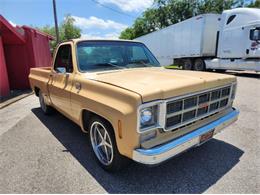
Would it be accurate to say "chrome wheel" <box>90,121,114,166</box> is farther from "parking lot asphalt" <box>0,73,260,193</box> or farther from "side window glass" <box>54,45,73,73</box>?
"side window glass" <box>54,45,73,73</box>

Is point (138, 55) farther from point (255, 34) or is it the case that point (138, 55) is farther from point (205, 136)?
point (255, 34)

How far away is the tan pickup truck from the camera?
2303 millimetres

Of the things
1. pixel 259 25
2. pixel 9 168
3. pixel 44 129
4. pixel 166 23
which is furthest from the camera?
pixel 166 23

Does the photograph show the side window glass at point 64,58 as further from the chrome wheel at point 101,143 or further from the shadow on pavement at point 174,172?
the shadow on pavement at point 174,172

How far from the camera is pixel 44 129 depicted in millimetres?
4871

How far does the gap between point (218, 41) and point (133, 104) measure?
14010mm

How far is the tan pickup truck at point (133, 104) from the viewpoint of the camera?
7.55 feet

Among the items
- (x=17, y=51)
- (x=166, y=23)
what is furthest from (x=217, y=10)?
(x=17, y=51)

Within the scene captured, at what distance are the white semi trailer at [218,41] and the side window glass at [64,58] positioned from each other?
1154 centimetres

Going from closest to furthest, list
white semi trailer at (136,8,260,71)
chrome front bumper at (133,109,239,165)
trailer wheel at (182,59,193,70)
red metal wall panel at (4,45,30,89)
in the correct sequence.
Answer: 1. chrome front bumper at (133,109,239,165)
2. red metal wall panel at (4,45,30,89)
3. white semi trailer at (136,8,260,71)
4. trailer wheel at (182,59,193,70)

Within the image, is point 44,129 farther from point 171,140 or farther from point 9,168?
point 171,140

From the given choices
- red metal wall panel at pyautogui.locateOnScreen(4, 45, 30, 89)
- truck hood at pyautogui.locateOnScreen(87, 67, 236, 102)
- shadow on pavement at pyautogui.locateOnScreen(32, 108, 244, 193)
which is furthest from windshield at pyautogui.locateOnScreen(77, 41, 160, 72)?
red metal wall panel at pyautogui.locateOnScreen(4, 45, 30, 89)

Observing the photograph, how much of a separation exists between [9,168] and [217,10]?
38.3 metres

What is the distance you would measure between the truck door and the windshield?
306mm
